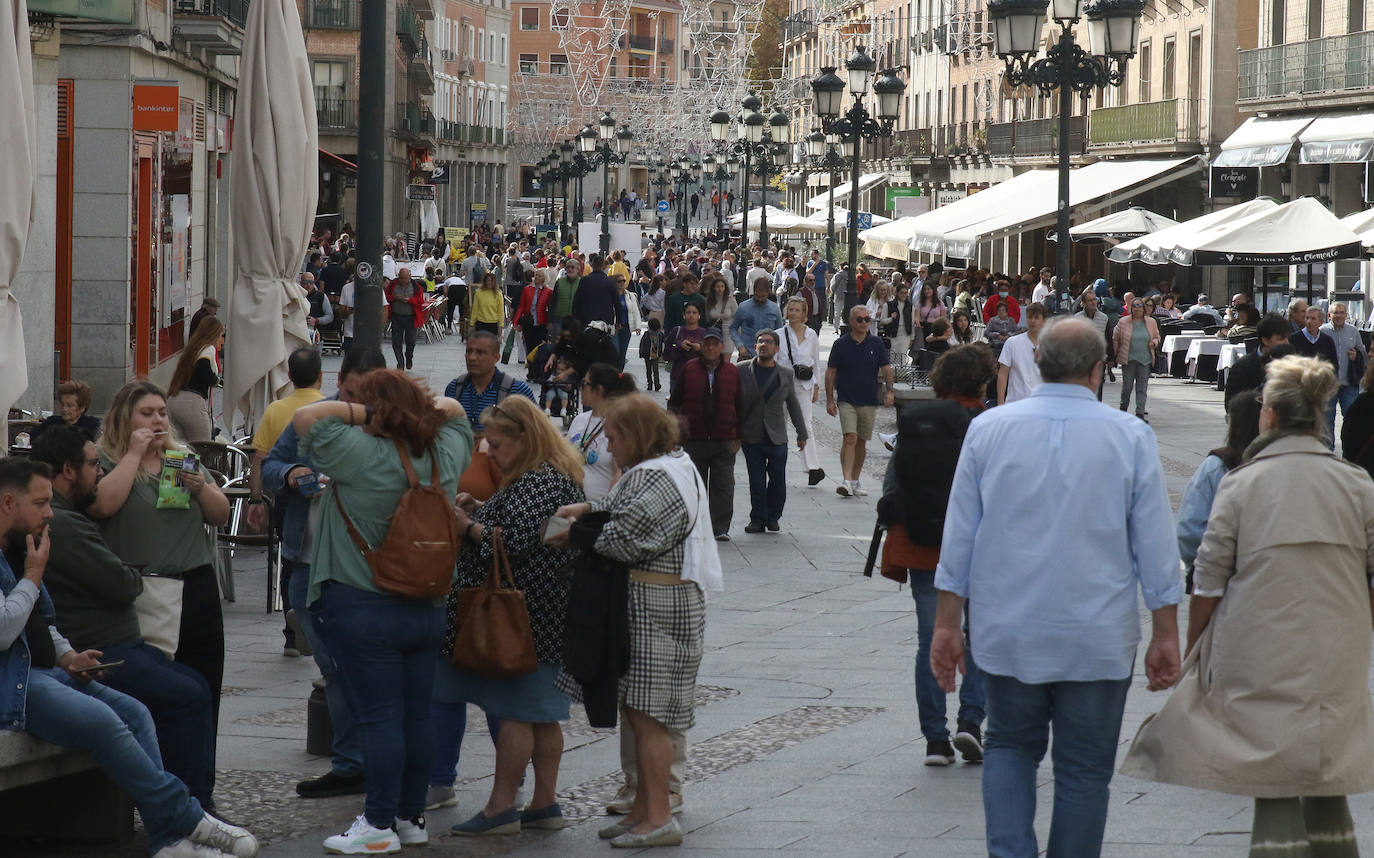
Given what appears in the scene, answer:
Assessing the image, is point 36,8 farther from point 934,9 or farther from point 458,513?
point 934,9

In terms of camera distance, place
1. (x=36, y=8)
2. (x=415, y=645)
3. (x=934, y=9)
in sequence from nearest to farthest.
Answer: (x=415, y=645), (x=36, y=8), (x=934, y=9)

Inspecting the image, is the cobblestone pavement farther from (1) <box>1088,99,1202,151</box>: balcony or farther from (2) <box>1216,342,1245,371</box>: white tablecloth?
(1) <box>1088,99,1202,151</box>: balcony

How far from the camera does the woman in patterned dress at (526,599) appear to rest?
6.27m

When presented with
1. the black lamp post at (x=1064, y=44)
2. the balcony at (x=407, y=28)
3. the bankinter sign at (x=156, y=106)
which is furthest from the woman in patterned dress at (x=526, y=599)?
the balcony at (x=407, y=28)

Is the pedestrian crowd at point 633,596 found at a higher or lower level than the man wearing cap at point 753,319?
lower

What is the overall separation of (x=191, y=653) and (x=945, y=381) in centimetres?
305

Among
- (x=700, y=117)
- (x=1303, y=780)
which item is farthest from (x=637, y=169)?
(x=1303, y=780)

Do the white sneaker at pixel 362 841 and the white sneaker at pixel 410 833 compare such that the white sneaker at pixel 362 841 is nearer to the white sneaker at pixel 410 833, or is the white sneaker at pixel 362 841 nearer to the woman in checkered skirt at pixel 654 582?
the white sneaker at pixel 410 833

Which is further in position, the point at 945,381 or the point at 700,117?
the point at 700,117

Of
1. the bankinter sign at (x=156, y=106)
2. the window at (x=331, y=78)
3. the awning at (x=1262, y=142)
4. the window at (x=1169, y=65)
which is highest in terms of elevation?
the window at (x=331, y=78)

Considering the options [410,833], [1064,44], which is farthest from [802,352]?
[410,833]

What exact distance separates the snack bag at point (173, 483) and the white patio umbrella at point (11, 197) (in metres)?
2.39

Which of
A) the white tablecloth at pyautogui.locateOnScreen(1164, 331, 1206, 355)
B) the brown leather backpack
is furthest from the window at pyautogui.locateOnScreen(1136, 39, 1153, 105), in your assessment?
the brown leather backpack

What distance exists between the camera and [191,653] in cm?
641
